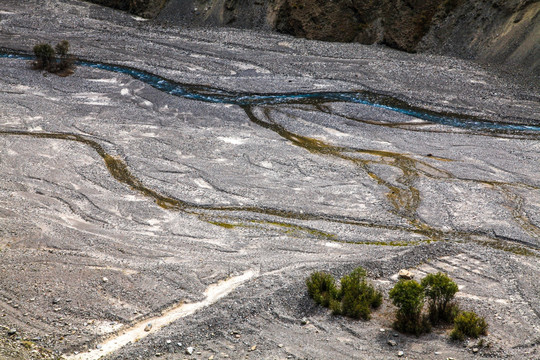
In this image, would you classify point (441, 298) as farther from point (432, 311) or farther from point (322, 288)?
point (322, 288)

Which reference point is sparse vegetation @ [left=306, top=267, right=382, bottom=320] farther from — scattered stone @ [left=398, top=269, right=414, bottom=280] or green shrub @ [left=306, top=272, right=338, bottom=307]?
scattered stone @ [left=398, top=269, right=414, bottom=280]

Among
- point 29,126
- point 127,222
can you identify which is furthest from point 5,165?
point 127,222

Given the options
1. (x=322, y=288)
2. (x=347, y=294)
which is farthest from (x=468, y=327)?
(x=322, y=288)

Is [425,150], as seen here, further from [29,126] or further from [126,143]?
[29,126]

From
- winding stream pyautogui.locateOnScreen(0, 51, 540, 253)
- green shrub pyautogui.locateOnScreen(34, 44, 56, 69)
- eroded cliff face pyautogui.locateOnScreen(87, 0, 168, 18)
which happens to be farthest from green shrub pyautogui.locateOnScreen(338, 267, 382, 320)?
eroded cliff face pyautogui.locateOnScreen(87, 0, 168, 18)

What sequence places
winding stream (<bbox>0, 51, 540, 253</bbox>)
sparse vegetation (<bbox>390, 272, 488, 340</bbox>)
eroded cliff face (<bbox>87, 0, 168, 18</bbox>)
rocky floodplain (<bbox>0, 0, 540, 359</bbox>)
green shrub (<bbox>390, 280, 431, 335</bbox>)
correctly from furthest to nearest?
1. eroded cliff face (<bbox>87, 0, 168, 18</bbox>)
2. winding stream (<bbox>0, 51, 540, 253</bbox>)
3. rocky floodplain (<bbox>0, 0, 540, 359</bbox>)
4. green shrub (<bbox>390, 280, 431, 335</bbox>)
5. sparse vegetation (<bbox>390, 272, 488, 340</bbox>)

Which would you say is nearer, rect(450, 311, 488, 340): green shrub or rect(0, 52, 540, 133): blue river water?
rect(450, 311, 488, 340): green shrub
